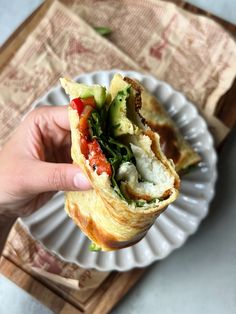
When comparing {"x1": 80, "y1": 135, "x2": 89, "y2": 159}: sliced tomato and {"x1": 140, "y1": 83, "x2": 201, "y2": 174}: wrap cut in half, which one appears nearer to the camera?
{"x1": 80, "y1": 135, "x2": 89, "y2": 159}: sliced tomato

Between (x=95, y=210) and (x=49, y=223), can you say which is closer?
(x=95, y=210)

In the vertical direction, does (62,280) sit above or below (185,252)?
below

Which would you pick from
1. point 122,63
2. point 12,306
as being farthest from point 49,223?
point 122,63

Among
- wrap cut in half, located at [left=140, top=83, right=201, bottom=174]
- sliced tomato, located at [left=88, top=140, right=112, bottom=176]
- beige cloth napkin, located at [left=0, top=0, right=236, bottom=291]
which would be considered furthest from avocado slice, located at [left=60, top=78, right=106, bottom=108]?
beige cloth napkin, located at [left=0, top=0, right=236, bottom=291]

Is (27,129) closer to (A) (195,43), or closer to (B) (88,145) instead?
(B) (88,145)

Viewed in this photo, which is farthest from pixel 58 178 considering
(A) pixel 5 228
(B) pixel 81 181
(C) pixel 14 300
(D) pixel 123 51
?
(D) pixel 123 51

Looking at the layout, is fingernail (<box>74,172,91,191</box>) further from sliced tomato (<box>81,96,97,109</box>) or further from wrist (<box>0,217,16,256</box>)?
wrist (<box>0,217,16,256</box>)
